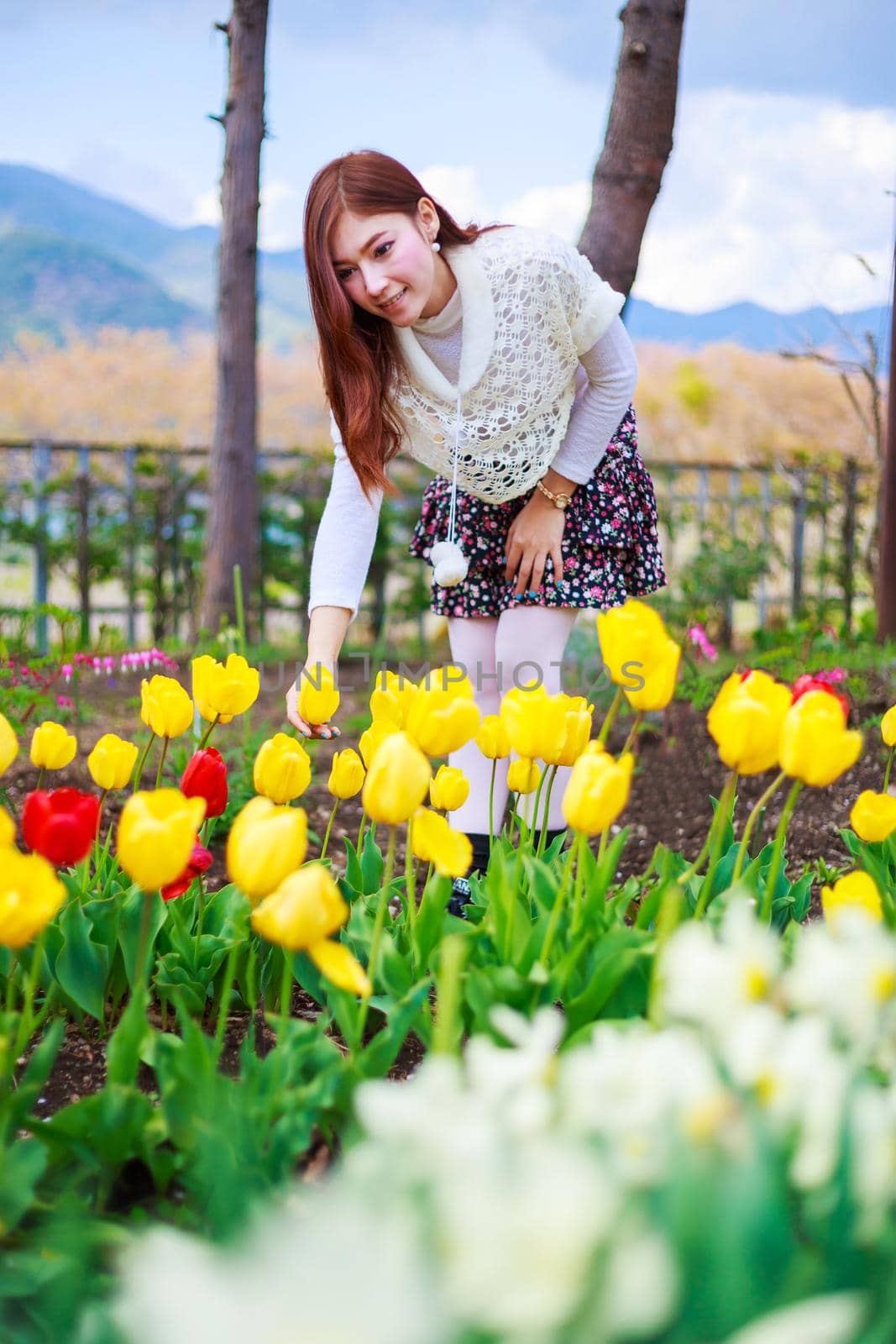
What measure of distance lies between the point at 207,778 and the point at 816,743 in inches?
26.9

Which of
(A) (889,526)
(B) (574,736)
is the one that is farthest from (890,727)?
(A) (889,526)

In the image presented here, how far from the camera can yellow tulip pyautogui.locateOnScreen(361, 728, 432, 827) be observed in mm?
1002

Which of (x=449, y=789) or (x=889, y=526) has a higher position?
(x=889, y=526)

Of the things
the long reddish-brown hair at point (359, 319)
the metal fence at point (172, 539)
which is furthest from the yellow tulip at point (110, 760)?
the metal fence at point (172, 539)

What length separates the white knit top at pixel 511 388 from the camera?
2.05 metres

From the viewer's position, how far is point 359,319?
2.10m

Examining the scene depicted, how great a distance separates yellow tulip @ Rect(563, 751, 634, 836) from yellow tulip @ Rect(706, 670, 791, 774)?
9 cm

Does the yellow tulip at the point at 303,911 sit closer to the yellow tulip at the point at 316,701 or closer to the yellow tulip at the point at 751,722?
the yellow tulip at the point at 751,722

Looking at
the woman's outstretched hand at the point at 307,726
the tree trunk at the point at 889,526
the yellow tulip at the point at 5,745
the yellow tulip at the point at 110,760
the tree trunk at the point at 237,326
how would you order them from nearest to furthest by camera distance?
1. the yellow tulip at the point at 5,745
2. the yellow tulip at the point at 110,760
3. the woman's outstretched hand at the point at 307,726
4. the tree trunk at the point at 889,526
5. the tree trunk at the point at 237,326

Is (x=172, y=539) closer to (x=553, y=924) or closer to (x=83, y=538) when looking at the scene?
(x=83, y=538)

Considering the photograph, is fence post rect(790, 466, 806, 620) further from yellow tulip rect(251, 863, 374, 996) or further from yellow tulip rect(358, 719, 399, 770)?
yellow tulip rect(251, 863, 374, 996)

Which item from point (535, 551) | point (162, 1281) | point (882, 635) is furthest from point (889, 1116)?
point (882, 635)

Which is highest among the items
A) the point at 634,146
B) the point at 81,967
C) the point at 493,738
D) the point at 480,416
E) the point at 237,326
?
the point at 634,146

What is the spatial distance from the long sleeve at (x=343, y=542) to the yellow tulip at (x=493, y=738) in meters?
0.52
